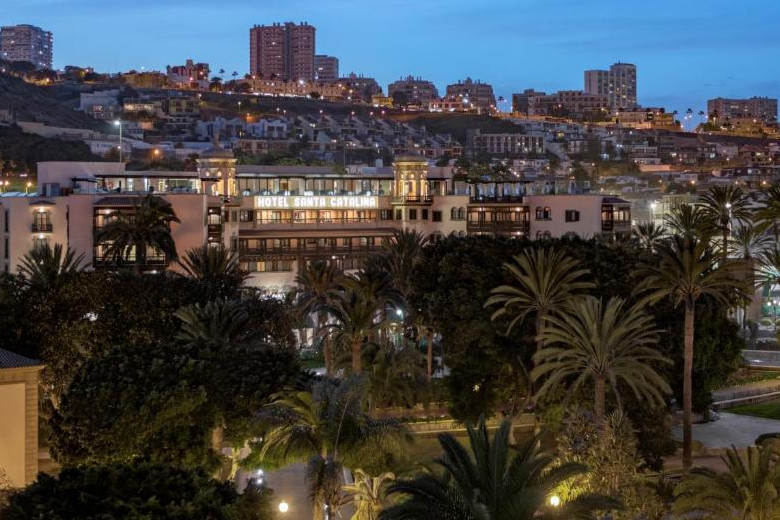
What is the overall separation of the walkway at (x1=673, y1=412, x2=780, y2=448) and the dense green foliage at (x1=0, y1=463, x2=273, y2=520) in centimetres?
2000

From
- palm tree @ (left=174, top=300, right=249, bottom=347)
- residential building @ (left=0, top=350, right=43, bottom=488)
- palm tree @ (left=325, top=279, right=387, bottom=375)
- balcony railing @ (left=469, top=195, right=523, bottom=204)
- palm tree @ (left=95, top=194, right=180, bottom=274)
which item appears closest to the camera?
residential building @ (left=0, top=350, right=43, bottom=488)

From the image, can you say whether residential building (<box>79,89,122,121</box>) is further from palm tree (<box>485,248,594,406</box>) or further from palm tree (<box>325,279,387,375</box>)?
palm tree (<box>485,248,594,406</box>)

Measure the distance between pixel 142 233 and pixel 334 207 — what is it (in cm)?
2130

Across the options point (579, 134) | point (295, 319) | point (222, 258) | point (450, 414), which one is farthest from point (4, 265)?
point (579, 134)

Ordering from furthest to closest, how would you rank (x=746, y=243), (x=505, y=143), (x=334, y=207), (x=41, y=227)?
(x=505, y=143), (x=334, y=207), (x=746, y=243), (x=41, y=227)

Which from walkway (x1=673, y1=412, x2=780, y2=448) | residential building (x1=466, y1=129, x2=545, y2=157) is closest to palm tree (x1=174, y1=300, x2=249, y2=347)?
walkway (x1=673, y1=412, x2=780, y2=448)

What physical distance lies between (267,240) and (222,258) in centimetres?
1922

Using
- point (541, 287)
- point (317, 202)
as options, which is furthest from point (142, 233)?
point (541, 287)

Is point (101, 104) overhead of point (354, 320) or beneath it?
overhead

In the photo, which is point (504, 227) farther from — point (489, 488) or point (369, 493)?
point (489, 488)

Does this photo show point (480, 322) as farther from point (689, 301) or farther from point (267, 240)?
point (267, 240)

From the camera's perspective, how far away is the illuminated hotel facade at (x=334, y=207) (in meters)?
59.6

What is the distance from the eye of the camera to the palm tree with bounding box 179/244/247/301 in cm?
3666

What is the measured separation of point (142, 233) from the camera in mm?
45969
